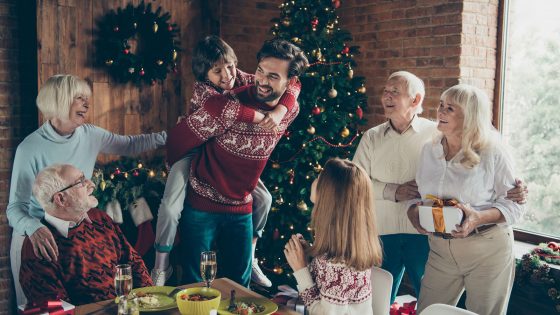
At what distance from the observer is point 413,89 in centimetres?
305

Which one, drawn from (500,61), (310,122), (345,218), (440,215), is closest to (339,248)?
(345,218)

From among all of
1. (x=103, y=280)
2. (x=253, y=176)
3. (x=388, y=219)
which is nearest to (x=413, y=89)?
(x=388, y=219)

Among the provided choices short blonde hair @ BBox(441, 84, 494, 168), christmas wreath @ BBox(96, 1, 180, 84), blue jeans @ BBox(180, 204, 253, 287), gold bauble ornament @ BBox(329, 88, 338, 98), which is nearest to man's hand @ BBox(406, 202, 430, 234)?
short blonde hair @ BBox(441, 84, 494, 168)

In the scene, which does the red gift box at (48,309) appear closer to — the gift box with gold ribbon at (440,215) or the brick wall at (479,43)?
the gift box with gold ribbon at (440,215)

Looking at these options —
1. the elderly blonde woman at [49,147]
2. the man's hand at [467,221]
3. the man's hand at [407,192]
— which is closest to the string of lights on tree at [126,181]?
the elderly blonde woman at [49,147]

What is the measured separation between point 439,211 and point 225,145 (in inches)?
45.4

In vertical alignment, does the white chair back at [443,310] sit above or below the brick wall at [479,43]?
below

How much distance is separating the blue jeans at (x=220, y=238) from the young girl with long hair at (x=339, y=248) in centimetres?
95

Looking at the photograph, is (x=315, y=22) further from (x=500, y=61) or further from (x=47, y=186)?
(x=47, y=186)

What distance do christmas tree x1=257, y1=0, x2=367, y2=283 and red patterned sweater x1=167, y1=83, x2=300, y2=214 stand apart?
1.00 meters

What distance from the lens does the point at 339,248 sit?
2221 millimetres

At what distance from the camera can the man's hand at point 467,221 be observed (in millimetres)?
2596

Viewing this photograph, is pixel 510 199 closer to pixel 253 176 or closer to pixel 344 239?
pixel 344 239

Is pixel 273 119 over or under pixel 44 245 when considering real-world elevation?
over
